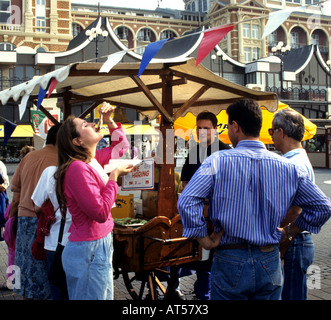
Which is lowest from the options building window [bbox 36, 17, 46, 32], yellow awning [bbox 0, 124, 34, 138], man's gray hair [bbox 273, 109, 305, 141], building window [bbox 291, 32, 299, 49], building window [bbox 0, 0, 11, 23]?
man's gray hair [bbox 273, 109, 305, 141]

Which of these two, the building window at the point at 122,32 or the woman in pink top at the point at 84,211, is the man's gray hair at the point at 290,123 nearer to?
the woman in pink top at the point at 84,211

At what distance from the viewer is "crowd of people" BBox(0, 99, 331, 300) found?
2193 mm

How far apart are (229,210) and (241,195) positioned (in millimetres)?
108

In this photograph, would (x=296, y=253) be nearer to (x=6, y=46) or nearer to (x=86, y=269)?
(x=86, y=269)

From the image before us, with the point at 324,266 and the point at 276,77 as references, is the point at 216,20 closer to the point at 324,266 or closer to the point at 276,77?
the point at 276,77

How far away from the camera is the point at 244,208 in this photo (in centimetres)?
220

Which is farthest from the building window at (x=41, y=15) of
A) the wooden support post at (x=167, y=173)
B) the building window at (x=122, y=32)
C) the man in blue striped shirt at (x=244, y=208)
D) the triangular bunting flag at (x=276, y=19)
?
the man in blue striped shirt at (x=244, y=208)

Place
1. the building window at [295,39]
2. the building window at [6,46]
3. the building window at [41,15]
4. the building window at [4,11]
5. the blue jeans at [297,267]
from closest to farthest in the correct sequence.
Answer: the blue jeans at [297,267] → the building window at [6,46] → the building window at [41,15] → the building window at [4,11] → the building window at [295,39]

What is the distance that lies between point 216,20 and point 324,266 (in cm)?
5888

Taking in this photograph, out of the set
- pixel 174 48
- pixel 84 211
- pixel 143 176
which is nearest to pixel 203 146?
pixel 143 176

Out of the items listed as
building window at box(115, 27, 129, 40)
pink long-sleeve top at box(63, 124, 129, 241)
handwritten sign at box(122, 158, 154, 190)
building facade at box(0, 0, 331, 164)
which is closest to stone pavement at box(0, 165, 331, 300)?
handwritten sign at box(122, 158, 154, 190)

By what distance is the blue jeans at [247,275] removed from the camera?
215 cm

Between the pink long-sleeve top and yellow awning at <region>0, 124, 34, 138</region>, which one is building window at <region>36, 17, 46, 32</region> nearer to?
yellow awning at <region>0, 124, 34, 138</region>

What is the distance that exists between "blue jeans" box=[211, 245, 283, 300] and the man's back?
82.1 inches
